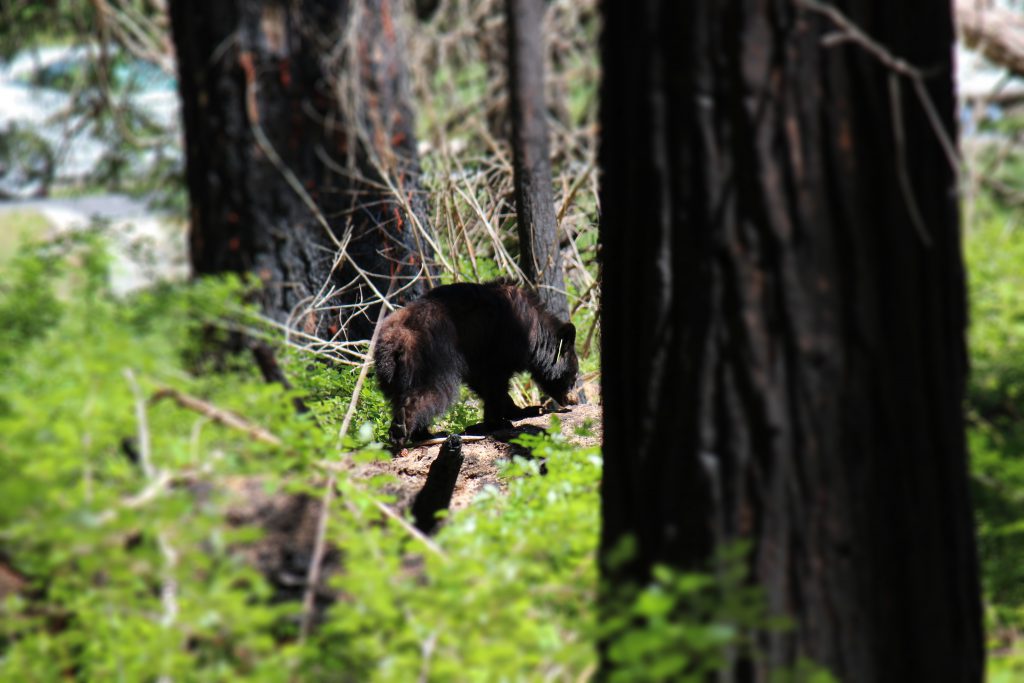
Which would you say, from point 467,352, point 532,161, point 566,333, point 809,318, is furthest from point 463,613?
point 532,161

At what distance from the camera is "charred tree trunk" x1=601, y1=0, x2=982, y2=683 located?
8.31 feet

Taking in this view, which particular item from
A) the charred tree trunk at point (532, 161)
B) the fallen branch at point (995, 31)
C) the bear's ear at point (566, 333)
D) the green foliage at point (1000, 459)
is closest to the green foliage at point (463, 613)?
the green foliage at point (1000, 459)

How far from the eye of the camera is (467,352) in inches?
305

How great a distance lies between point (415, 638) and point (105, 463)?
1016mm

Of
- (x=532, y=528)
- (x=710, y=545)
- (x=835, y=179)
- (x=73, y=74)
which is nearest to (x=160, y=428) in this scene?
(x=532, y=528)

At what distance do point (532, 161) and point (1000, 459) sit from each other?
228 inches

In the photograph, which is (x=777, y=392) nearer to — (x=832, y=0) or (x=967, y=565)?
(x=967, y=565)

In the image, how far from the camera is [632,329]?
9.27ft

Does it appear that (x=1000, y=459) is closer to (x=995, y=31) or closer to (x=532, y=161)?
(x=995, y=31)

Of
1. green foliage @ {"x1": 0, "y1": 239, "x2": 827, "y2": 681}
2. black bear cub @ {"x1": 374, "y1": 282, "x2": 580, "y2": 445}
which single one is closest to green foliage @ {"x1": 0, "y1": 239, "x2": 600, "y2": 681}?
green foliage @ {"x1": 0, "y1": 239, "x2": 827, "y2": 681}

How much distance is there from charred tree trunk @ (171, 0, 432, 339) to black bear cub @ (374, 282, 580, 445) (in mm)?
396

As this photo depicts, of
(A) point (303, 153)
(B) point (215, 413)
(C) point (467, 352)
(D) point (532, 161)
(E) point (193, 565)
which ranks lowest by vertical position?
(C) point (467, 352)

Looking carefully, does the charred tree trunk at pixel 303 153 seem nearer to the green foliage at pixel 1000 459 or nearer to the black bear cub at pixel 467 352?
the black bear cub at pixel 467 352

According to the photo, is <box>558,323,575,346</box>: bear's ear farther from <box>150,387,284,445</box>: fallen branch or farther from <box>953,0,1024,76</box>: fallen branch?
<box>150,387,284,445</box>: fallen branch
